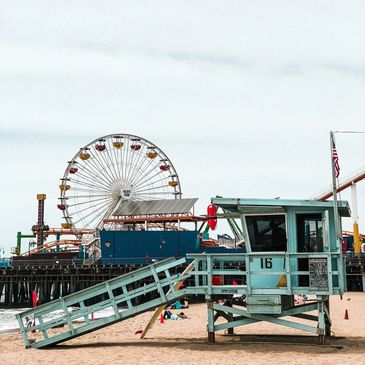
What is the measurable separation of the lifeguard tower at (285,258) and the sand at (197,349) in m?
0.90

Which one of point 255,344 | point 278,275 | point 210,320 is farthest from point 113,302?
point 278,275

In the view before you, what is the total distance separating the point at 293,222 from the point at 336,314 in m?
13.6

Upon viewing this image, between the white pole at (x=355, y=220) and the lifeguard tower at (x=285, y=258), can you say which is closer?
the lifeguard tower at (x=285, y=258)

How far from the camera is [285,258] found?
54.5 feet

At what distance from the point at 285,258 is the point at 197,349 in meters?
3.43

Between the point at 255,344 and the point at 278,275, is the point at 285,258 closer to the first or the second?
the point at 278,275

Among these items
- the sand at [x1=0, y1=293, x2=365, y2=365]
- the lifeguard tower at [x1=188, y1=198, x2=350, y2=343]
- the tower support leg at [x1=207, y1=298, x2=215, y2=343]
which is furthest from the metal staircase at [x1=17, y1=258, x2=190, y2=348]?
the lifeguard tower at [x1=188, y1=198, x2=350, y2=343]

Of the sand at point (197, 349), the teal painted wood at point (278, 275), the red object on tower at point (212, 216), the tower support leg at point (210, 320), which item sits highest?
the red object on tower at point (212, 216)

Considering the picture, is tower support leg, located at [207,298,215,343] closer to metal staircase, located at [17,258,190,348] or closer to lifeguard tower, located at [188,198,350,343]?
lifeguard tower, located at [188,198,350,343]

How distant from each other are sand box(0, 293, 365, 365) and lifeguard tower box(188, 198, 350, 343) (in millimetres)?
895

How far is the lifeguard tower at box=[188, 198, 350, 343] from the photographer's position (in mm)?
16578

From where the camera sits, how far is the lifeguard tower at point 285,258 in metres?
16.6

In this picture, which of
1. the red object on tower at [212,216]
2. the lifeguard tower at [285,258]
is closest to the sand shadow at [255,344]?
the lifeguard tower at [285,258]

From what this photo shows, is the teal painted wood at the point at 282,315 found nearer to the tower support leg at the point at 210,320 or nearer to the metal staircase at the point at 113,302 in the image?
the tower support leg at the point at 210,320
